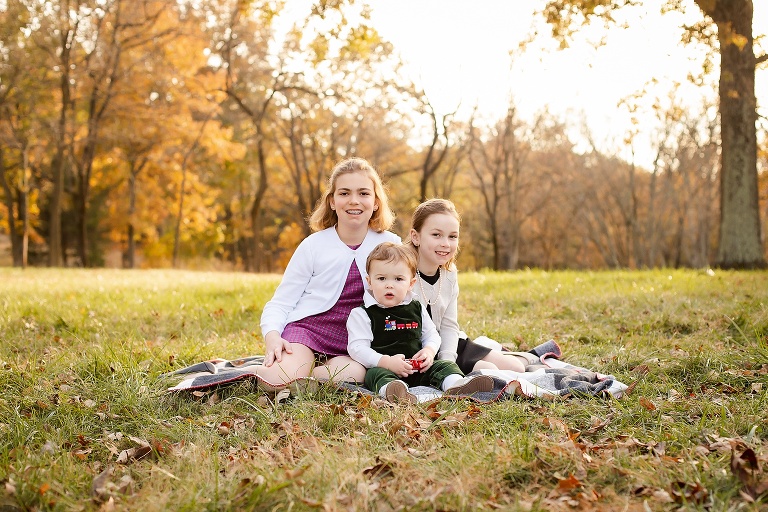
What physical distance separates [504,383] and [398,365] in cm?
68

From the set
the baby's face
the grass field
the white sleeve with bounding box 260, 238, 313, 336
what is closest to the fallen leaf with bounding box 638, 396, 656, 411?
the grass field

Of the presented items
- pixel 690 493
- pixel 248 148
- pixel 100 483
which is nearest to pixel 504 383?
pixel 690 493

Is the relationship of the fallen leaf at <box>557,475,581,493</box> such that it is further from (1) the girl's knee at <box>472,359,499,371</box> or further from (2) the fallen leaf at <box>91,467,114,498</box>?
(1) the girl's knee at <box>472,359,499,371</box>

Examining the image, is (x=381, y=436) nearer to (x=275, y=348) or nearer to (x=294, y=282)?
(x=275, y=348)

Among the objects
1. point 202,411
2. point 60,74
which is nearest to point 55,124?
point 60,74

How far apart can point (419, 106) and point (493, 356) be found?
2240 centimetres

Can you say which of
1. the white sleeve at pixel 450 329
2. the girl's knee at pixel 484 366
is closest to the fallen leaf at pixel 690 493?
the girl's knee at pixel 484 366

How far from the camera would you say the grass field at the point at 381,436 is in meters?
2.53

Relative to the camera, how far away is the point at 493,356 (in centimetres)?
476

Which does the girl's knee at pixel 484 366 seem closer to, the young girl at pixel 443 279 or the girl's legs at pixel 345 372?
the young girl at pixel 443 279

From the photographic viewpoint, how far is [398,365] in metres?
4.19

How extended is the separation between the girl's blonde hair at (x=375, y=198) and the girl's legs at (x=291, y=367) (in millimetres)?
1037

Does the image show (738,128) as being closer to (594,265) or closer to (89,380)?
(89,380)

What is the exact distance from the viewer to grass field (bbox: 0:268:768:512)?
8.31 feet
